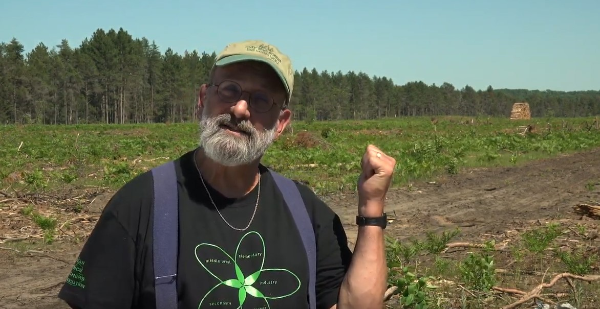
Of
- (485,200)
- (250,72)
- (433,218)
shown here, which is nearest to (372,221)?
(250,72)

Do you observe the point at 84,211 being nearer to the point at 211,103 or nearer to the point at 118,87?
the point at 211,103

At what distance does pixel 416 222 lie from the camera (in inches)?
366

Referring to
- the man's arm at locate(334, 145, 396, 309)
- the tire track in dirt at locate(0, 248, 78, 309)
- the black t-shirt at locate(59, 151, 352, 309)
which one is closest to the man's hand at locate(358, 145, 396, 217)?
the man's arm at locate(334, 145, 396, 309)

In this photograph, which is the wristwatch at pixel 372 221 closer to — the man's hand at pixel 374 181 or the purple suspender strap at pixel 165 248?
the man's hand at pixel 374 181

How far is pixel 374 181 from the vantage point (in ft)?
7.57

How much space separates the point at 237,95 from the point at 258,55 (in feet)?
0.60

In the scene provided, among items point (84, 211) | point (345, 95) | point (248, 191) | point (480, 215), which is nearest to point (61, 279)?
point (84, 211)

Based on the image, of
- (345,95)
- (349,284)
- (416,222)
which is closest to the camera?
(349,284)

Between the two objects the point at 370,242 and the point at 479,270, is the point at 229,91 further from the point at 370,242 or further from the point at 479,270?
the point at 479,270

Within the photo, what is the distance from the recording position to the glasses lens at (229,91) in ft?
7.66

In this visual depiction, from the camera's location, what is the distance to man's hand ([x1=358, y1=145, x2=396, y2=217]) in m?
2.31

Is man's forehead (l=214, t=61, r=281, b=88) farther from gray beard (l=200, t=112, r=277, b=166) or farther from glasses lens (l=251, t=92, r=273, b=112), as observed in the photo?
gray beard (l=200, t=112, r=277, b=166)

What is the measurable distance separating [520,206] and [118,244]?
9.62 meters

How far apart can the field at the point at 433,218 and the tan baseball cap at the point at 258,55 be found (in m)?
2.31
